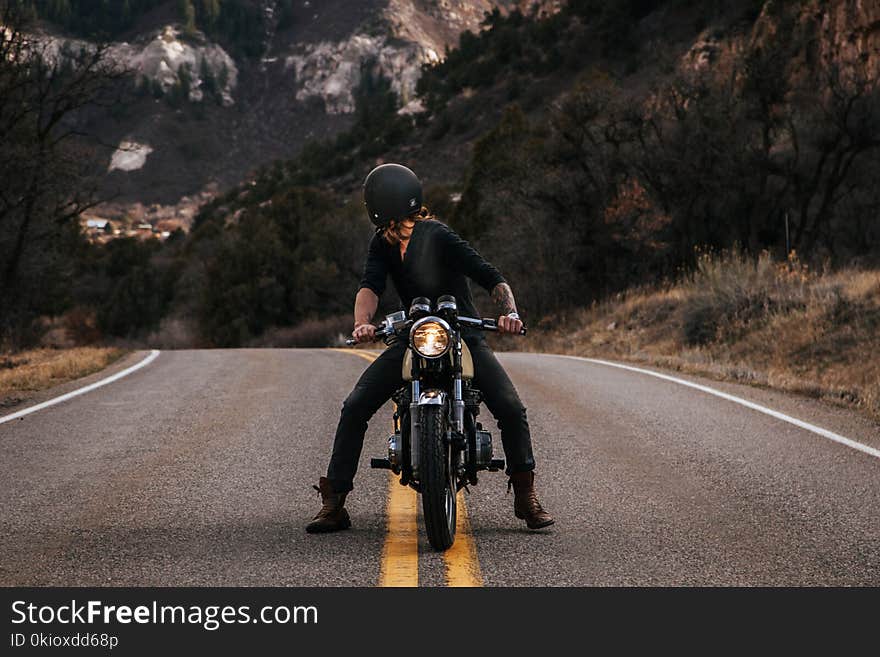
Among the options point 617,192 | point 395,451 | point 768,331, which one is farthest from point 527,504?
point 617,192

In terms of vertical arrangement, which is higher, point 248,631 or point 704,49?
point 704,49

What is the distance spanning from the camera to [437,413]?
5.31m

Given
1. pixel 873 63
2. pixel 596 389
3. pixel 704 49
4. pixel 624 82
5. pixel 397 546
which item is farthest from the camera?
pixel 624 82

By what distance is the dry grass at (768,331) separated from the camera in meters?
14.7

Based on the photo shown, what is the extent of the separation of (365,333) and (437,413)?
25.8 inches

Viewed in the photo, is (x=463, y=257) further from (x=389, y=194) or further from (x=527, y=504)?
(x=527, y=504)

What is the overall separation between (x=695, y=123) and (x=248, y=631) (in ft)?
104

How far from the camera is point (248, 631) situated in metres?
4.25

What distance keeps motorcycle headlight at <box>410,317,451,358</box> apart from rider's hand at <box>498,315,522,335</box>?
1.50ft

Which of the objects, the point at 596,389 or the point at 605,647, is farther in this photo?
the point at 596,389

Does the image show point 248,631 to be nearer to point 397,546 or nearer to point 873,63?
point 397,546

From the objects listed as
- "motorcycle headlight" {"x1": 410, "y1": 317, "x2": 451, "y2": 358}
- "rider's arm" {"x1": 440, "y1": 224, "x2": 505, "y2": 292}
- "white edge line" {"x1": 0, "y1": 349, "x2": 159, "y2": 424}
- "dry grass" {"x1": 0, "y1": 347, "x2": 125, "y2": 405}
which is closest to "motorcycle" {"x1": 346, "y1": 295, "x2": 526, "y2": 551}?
"motorcycle headlight" {"x1": 410, "y1": 317, "x2": 451, "y2": 358}

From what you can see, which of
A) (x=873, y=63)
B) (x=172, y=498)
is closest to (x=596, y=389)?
(x=172, y=498)

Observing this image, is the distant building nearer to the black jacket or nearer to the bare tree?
the bare tree
